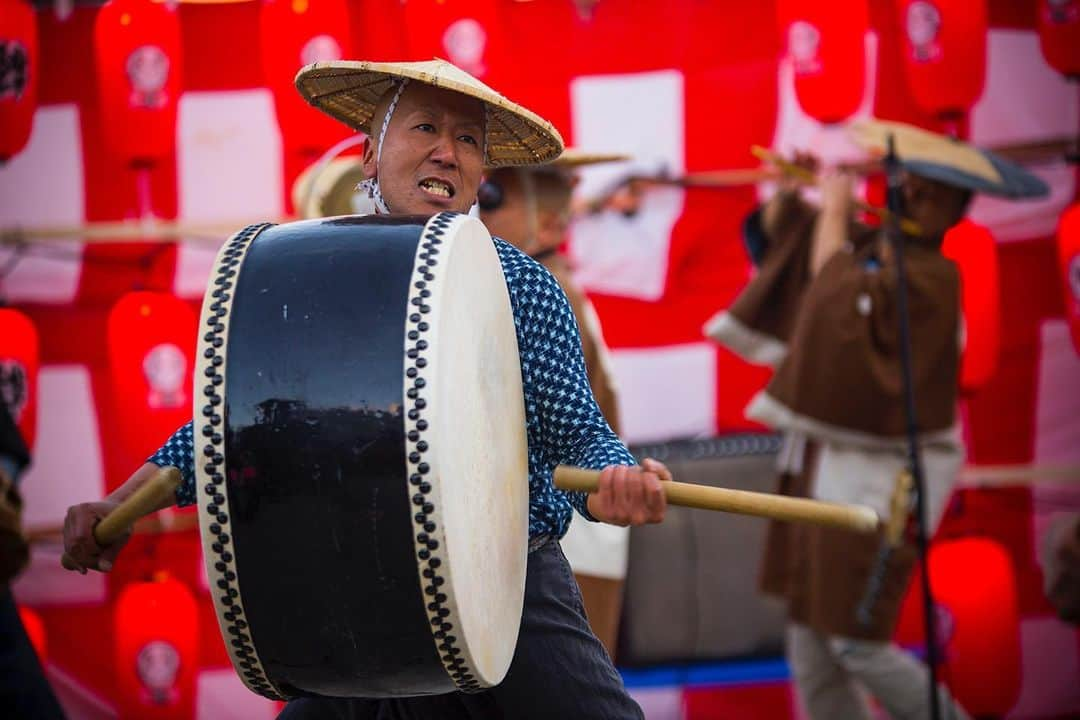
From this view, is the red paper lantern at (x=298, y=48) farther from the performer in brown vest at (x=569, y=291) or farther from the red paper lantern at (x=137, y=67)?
the performer in brown vest at (x=569, y=291)

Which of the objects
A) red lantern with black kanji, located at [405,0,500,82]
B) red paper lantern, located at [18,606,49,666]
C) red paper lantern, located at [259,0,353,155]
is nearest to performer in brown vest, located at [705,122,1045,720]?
red lantern with black kanji, located at [405,0,500,82]

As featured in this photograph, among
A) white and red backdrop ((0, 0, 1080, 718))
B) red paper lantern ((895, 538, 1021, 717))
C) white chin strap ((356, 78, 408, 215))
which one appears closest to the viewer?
white chin strap ((356, 78, 408, 215))

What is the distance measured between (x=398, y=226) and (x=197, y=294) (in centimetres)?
296

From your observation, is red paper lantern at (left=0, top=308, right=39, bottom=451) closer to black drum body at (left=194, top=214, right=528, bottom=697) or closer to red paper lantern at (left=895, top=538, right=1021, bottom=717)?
black drum body at (left=194, top=214, right=528, bottom=697)

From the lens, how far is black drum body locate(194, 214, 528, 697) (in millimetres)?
1600

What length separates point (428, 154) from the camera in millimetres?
2029

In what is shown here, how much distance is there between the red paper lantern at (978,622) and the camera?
14.0ft

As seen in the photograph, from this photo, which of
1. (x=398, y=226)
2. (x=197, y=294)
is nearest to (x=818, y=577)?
(x=197, y=294)

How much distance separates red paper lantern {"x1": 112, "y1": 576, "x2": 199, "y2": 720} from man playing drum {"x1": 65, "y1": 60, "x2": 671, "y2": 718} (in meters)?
2.37

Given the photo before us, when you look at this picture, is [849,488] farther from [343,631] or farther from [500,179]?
[343,631]

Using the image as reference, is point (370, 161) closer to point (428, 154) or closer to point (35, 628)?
point (428, 154)

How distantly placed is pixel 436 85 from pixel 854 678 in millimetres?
2733

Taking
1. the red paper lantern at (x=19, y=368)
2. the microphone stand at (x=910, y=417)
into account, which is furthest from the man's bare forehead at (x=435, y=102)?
the red paper lantern at (x=19, y=368)

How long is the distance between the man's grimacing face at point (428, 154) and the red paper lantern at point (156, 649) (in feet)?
8.22
